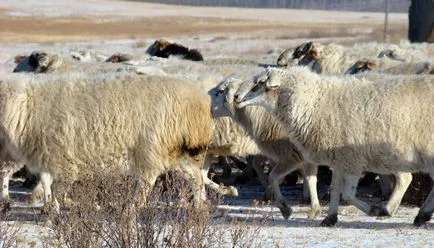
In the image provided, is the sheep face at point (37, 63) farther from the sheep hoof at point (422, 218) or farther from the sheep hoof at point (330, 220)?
the sheep hoof at point (422, 218)

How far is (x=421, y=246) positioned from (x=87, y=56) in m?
14.4

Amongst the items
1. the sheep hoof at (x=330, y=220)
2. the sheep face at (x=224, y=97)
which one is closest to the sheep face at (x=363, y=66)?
the sheep face at (x=224, y=97)

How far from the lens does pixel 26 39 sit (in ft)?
207

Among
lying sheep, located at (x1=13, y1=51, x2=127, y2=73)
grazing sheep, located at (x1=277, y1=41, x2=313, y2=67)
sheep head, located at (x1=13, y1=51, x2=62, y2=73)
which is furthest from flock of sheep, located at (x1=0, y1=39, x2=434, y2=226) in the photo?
grazing sheep, located at (x1=277, y1=41, x2=313, y2=67)

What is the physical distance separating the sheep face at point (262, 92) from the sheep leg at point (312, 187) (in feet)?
4.72

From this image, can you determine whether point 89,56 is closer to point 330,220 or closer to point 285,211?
point 285,211

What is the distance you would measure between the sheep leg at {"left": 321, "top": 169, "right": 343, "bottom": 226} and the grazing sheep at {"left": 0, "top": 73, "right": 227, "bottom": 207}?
4.62 ft

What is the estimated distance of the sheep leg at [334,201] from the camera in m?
12.8

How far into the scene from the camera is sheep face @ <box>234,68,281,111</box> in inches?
516

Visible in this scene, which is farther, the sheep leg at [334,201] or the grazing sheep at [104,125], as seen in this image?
the grazing sheep at [104,125]

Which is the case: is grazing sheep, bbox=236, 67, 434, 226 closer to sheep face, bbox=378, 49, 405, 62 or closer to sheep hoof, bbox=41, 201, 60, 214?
sheep hoof, bbox=41, 201, 60, 214

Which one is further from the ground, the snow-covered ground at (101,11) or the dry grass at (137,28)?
the dry grass at (137,28)

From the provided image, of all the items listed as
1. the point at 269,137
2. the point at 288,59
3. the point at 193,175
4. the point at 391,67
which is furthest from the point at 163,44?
the point at 193,175

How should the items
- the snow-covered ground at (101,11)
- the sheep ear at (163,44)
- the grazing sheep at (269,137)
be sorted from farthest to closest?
the snow-covered ground at (101,11) < the sheep ear at (163,44) < the grazing sheep at (269,137)
